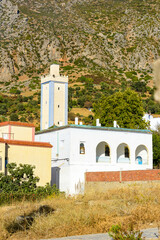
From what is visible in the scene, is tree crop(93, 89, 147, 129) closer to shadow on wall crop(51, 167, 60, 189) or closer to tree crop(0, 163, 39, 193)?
shadow on wall crop(51, 167, 60, 189)

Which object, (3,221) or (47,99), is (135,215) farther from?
(47,99)

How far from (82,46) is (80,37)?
370 cm

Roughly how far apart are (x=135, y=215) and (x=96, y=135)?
65.3 feet

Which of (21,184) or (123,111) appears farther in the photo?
(123,111)

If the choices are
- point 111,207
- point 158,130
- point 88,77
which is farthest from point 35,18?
point 111,207

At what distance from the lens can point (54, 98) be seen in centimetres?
5562

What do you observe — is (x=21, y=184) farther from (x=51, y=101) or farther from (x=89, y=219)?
(x=51, y=101)

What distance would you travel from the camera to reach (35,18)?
12369 cm

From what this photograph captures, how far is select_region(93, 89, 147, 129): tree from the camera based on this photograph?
43531 mm

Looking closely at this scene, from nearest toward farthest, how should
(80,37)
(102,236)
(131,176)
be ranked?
(102,236)
(131,176)
(80,37)

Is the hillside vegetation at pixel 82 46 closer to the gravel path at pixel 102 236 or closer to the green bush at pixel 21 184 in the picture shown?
the green bush at pixel 21 184

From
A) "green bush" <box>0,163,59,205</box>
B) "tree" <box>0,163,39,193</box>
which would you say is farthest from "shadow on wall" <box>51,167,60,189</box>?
"tree" <box>0,163,39,193</box>

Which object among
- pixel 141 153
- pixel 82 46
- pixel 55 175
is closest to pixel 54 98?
pixel 141 153

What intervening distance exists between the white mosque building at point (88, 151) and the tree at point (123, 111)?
20.5 feet
